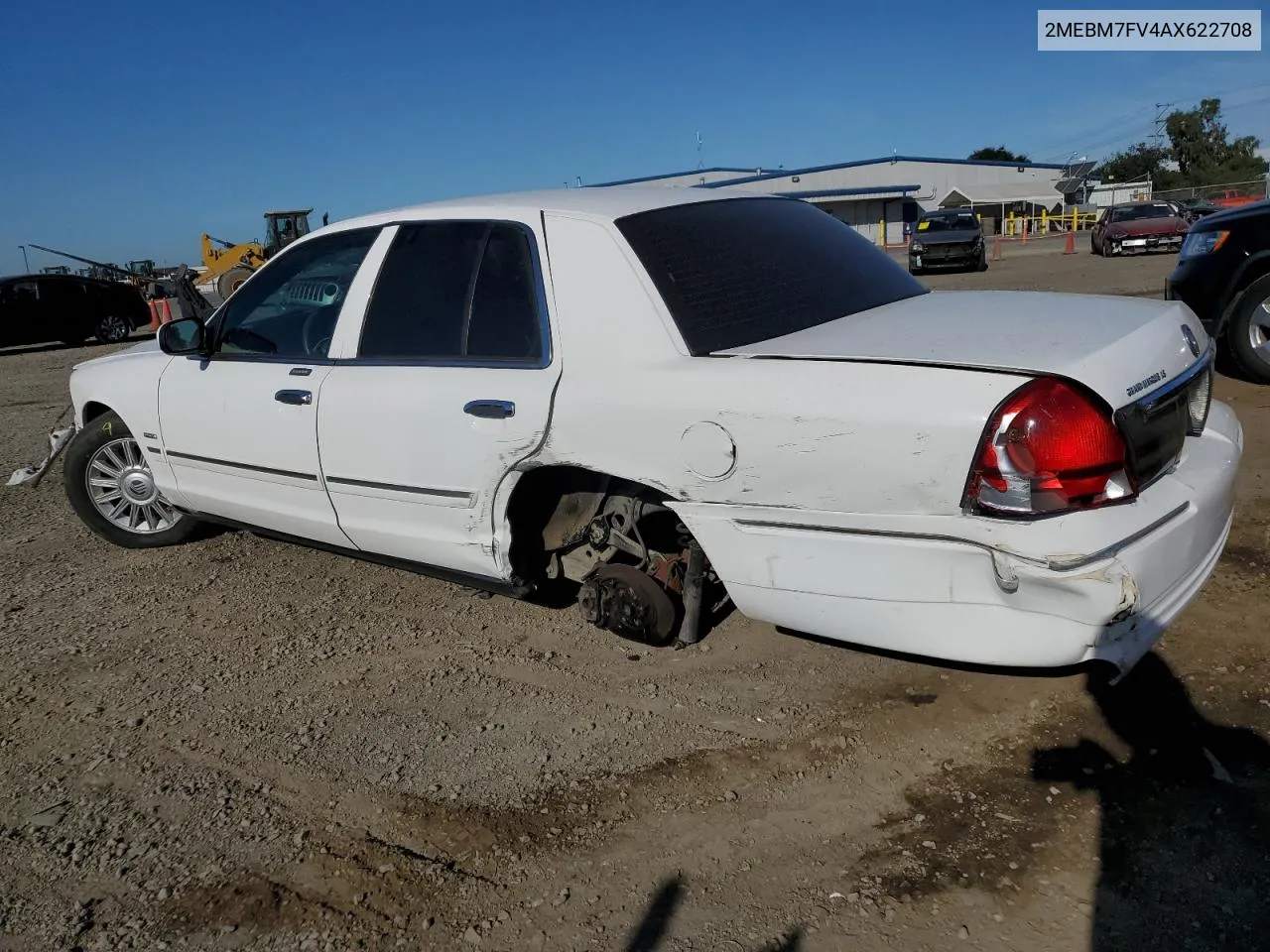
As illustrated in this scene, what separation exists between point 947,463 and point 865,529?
0.29 meters

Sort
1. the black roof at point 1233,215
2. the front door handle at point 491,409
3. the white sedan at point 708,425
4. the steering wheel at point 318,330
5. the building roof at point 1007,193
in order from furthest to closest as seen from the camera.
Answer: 1. the building roof at point 1007,193
2. the black roof at point 1233,215
3. the steering wheel at point 318,330
4. the front door handle at point 491,409
5. the white sedan at point 708,425

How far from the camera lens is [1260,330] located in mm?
7055

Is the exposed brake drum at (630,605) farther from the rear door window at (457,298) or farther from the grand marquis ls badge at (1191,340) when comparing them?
the grand marquis ls badge at (1191,340)

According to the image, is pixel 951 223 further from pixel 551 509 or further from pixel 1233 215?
pixel 551 509

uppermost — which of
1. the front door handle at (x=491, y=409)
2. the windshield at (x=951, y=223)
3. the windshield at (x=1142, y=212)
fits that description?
the windshield at (x=951, y=223)

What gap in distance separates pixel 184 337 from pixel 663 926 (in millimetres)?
3360

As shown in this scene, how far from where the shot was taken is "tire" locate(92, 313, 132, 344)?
19312 mm

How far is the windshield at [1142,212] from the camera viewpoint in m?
24.5

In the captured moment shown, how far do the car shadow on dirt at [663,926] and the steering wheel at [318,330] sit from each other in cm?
249

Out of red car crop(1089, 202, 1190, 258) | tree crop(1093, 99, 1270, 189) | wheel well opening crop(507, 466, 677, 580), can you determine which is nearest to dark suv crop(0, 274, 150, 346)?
wheel well opening crop(507, 466, 677, 580)

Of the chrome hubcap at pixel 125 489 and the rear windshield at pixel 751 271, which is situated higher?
the rear windshield at pixel 751 271

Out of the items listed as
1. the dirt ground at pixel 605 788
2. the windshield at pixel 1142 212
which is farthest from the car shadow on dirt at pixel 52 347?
the windshield at pixel 1142 212

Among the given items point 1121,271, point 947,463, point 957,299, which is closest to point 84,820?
point 947,463

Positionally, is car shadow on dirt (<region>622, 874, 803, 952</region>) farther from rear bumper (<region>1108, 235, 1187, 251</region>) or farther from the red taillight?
rear bumper (<region>1108, 235, 1187, 251</region>)
